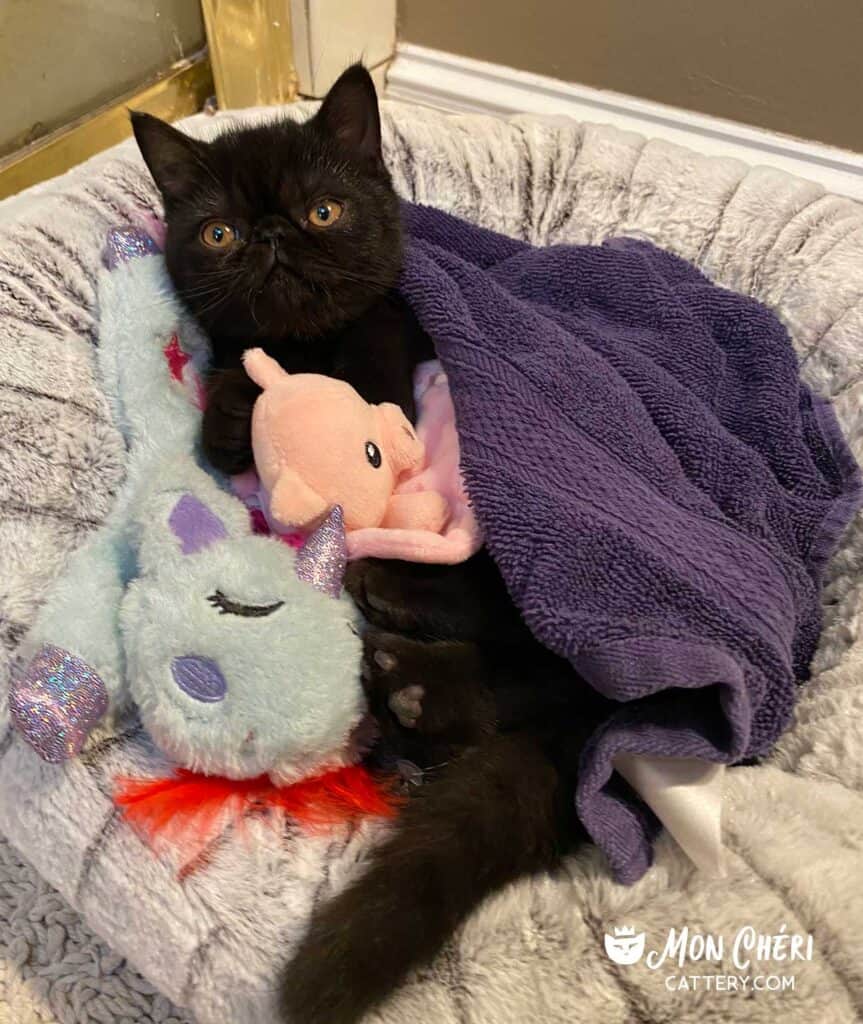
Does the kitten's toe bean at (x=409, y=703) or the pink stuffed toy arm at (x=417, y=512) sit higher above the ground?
the pink stuffed toy arm at (x=417, y=512)

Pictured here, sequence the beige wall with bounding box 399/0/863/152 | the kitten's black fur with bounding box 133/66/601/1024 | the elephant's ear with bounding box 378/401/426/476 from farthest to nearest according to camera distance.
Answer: the beige wall with bounding box 399/0/863/152
the elephant's ear with bounding box 378/401/426/476
the kitten's black fur with bounding box 133/66/601/1024

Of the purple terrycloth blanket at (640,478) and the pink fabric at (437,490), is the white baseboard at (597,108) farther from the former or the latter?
the pink fabric at (437,490)

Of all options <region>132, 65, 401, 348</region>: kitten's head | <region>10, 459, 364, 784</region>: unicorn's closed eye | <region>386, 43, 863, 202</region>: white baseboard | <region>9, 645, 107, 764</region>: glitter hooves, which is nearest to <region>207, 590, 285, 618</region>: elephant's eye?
<region>10, 459, 364, 784</region>: unicorn's closed eye

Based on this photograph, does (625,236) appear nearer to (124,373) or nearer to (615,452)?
(615,452)

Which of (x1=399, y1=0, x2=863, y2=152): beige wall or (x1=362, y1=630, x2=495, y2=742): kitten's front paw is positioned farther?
(x1=399, y1=0, x2=863, y2=152): beige wall

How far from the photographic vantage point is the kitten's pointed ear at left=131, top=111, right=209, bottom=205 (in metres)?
0.84

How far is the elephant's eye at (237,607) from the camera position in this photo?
2.09ft

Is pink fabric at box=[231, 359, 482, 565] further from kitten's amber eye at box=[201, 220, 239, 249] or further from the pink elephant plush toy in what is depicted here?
kitten's amber eye at box=[201, 220, 239, 249]

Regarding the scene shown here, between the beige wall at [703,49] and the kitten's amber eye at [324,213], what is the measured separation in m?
0.86

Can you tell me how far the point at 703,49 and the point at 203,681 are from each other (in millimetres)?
1303

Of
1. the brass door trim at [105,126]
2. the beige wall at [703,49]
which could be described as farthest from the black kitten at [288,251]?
the beige wall at [703,49]

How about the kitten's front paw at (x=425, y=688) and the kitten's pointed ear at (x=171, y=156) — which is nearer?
the kitten's front paw at (x=425, y=688)

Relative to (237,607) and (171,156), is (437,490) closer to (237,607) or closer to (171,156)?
(237,607)

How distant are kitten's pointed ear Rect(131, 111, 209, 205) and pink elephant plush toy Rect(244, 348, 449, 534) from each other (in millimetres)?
211
